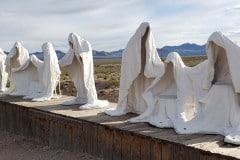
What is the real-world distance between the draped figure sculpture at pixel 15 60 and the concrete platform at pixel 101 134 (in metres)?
1.26

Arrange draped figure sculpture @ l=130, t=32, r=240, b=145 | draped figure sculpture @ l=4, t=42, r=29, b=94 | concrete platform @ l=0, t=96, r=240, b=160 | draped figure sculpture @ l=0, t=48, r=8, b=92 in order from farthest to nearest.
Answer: draped figure sculpture @ l=0, t=48, r=8, b=92
draped figure sculpture @ l=4, t=42, r=29, b=94
draped figure sculpture @ l=130, t=32, r=240, b=145
concrete platform @ l=0, t=96, r=240, b=160

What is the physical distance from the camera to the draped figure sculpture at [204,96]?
6.19m

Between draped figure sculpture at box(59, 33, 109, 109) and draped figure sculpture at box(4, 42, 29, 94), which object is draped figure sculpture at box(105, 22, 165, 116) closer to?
draped figure sculpture at box(59, 33, 109, 109)

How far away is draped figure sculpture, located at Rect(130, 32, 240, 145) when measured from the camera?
6191 millimetres

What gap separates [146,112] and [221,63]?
1.76m

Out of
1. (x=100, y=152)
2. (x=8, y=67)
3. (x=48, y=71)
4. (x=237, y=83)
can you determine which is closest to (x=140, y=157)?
(x=100, y=152)

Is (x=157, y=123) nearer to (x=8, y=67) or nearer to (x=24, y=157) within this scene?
(x=24, y=157)

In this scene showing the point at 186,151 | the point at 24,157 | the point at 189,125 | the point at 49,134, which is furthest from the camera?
the point at 49,134

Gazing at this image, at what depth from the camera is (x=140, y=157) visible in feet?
22.1

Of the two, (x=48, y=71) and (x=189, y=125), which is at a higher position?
(x=48, y=71)

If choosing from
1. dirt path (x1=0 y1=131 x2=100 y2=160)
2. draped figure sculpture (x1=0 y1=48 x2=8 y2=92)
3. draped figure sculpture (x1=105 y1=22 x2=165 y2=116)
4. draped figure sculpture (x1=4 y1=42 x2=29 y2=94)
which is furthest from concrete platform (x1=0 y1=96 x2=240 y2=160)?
draped figure sculpture (x1=0 y1=48 x2=8 y2=92)

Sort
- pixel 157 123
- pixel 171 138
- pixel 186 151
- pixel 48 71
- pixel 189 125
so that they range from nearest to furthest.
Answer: pixel 186 151 < pixel 171 138 < pixel 189 125 < pixel 157 123 < pixel 48 71

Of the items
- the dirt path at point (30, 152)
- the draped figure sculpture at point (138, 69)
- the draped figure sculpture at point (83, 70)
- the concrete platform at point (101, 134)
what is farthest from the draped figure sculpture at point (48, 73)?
the draped figure sculpture at point (138, 69)

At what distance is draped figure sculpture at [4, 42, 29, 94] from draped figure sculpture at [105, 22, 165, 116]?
507 cm
